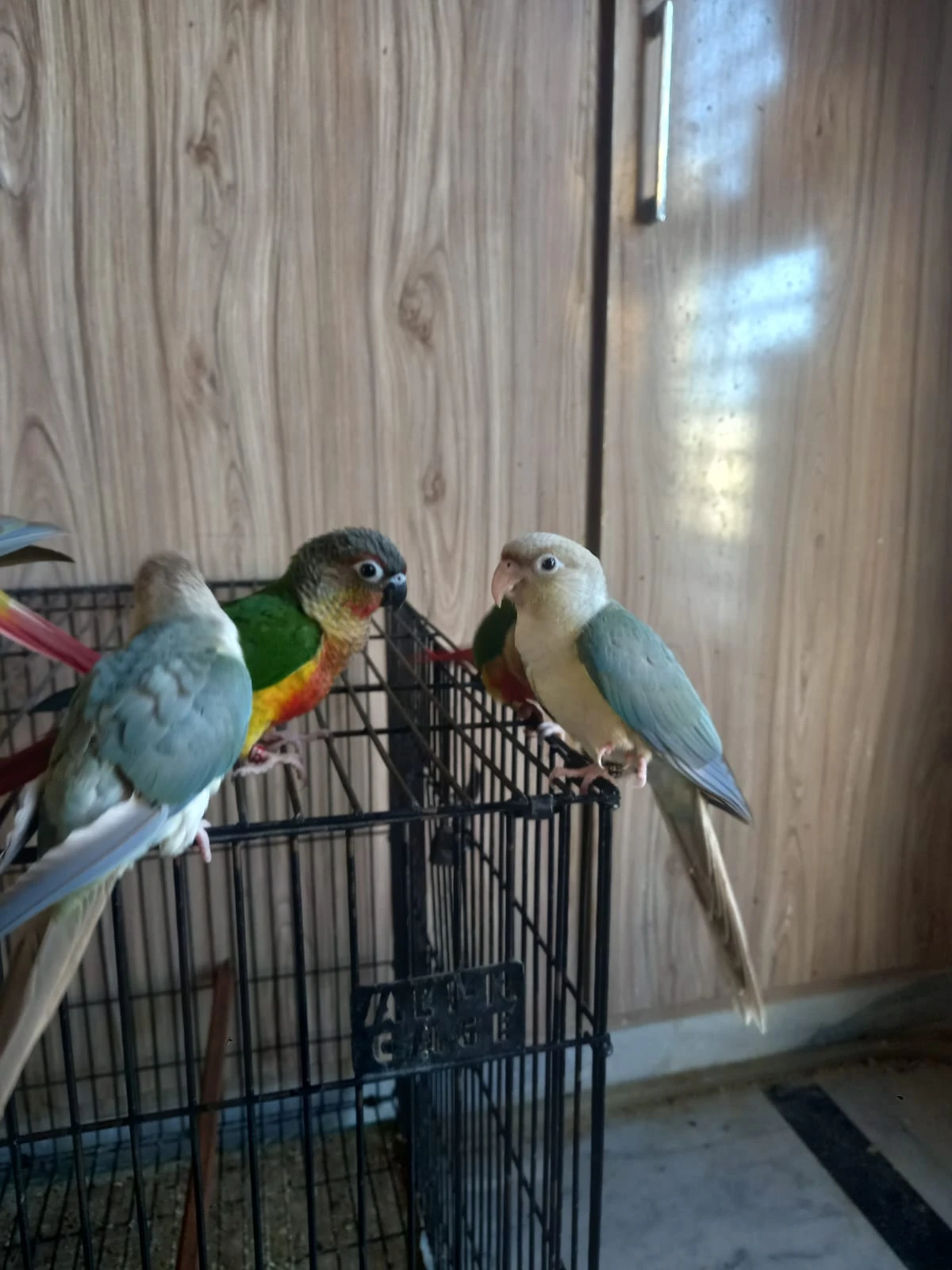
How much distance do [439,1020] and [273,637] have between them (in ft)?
1.43

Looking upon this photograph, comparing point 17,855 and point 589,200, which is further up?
point 589,200

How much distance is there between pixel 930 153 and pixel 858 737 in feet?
3.37

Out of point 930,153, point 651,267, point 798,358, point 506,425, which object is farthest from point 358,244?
point 930,153

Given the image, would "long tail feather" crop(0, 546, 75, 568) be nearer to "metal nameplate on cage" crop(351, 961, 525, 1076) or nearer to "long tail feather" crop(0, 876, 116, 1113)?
"long tail feather" crop(0, 876, 116, 1113)

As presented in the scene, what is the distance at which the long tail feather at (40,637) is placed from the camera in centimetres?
86

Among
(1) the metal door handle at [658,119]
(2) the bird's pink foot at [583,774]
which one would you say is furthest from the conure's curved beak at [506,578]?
(1) the metal door handle at [658,119]

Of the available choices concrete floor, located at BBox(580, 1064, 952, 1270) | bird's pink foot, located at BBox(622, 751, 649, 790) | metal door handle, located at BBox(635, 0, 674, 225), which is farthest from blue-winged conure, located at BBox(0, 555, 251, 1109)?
concrete floor, located at BBox(580, 1064, 952, 1270)

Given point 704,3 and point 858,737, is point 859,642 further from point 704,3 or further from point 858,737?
point 704,3

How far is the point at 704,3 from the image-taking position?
1331mm

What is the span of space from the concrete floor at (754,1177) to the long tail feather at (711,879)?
60 cm

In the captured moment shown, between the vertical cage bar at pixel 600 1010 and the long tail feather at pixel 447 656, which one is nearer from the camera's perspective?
the vertical cage bar at pixel 600 1010

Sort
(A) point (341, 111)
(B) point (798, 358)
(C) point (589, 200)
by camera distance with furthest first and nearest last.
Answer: (B) point (798, 358)
(C) point (589, 200)
(A) point (341, 111)

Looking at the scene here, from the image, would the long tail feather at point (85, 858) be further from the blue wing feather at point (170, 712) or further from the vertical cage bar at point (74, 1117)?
the vertical cage bar at point (74, 1117)

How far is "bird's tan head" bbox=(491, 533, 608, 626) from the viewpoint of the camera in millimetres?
976
